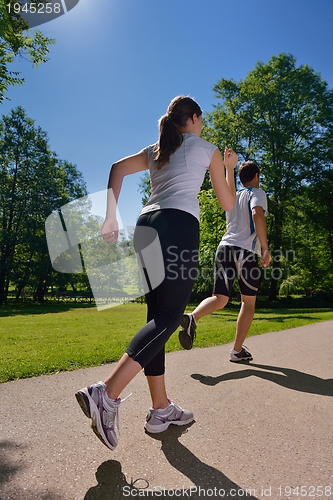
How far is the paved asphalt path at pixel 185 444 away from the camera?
1533 millimetres

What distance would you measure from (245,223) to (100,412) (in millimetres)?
2691

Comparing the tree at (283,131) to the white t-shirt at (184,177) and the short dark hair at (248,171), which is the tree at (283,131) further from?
the white t-shirt at (184,177)

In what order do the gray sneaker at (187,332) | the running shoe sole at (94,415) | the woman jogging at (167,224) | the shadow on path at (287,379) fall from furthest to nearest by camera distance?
the gray sneaker at (187,332), the shadow on path at (287,379), the woman jogging at (167,224), the running shoe sole at (94,415)

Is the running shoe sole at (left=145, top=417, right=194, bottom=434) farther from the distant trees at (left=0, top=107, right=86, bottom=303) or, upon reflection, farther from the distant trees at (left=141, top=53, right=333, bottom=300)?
the distant trees at (left=0, top=107, right=86, bottom=303)

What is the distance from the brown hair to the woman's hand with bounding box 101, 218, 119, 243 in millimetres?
442

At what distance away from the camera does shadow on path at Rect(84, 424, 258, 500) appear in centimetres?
148

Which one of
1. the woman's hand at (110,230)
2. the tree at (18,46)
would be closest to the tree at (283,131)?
the tree at (18,46)

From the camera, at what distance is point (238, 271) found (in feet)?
12.5

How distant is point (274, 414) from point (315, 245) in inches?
1211

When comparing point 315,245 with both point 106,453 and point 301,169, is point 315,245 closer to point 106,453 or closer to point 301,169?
point 301,169

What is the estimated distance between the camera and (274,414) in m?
2.35
